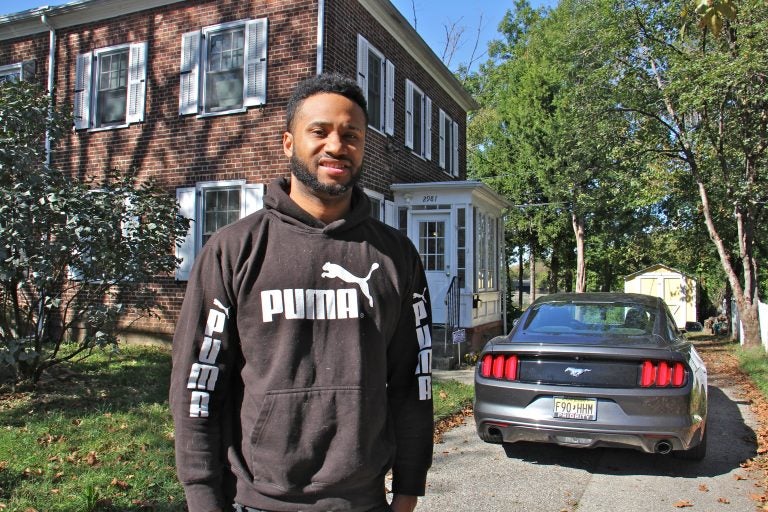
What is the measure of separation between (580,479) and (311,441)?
13.7 feet

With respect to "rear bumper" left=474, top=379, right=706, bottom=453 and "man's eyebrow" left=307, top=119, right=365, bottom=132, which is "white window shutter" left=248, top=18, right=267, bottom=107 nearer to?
"rear bumper" left=474, top=379, right=706, bottom=453

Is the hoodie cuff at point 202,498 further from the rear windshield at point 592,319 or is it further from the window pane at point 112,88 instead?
the window pane at point 112,88

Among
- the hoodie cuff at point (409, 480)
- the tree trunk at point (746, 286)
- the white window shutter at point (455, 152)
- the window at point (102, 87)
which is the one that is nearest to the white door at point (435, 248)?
the white window shutter at point (455, 152)

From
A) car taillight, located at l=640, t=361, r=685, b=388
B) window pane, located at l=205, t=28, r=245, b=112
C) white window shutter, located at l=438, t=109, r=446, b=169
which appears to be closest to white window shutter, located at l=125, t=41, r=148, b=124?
window pane, located at l=205, t=28, r=245, b=112

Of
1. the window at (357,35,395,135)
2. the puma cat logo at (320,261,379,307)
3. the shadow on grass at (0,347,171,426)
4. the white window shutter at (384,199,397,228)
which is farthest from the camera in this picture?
the white window shutter at (384,199,397,228)

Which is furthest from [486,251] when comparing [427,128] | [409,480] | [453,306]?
[409,480]

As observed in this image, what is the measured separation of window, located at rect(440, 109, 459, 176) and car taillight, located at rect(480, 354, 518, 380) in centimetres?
1117

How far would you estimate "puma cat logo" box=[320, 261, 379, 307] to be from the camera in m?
1.73

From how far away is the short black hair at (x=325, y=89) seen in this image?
1.83 metres

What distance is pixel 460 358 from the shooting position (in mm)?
11500

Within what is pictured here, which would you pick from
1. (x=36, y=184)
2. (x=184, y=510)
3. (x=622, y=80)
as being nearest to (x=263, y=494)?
(x=184, y=510)

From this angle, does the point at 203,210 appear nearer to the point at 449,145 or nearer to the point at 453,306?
the point at 453,306

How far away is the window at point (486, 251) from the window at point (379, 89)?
2728mm

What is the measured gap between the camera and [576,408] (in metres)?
5.03
